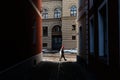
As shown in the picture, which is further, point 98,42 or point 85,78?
point 85,78

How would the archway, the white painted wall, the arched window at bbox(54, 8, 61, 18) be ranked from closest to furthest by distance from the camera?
the white painted wall, the archway, the arched window at bbox(54, 8, 61, 18)

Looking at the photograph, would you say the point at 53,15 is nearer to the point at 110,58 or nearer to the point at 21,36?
the point at 21,36

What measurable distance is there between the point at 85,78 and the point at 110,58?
177 inches

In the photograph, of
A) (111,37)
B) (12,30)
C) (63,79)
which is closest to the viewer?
(111,37)

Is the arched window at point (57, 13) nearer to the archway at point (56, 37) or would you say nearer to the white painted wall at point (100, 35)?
the archway at point (56, 37)

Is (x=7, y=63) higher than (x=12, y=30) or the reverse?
the reverse

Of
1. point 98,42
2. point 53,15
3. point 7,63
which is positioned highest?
point 53,15

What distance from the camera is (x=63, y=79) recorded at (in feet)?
44.1

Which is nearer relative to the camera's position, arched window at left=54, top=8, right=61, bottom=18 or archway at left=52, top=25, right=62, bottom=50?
archway at left=52, top=25, right=62, bottom=50

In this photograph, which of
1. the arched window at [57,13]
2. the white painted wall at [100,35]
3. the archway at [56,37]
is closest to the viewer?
the white painted wall at [100,35]

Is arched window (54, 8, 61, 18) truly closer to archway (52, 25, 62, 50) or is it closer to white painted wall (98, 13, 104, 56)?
archway (52, 25, 62, 50)

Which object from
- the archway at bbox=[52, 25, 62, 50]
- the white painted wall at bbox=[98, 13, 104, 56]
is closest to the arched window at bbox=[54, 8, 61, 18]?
the archway at bbox=[52, 25, 62, 50]

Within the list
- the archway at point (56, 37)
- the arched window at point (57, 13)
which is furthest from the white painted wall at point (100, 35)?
the arched window at point (57, 13)

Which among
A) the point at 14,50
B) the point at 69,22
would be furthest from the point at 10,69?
the point at 69,22
